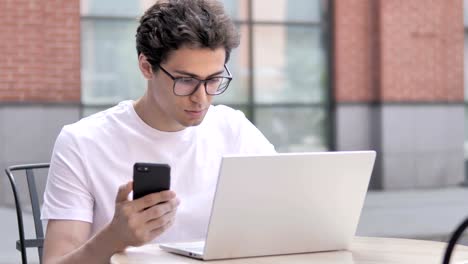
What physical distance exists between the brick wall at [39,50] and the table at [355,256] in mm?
8220

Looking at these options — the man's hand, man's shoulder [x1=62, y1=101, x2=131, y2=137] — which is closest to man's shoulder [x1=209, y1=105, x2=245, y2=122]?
man's shoulder [x1=62, y1=101, x2=131, y2=137]

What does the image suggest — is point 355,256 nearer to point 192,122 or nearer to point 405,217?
point 192,122

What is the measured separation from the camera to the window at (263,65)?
11.7 m

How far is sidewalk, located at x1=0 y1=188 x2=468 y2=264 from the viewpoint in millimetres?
8305

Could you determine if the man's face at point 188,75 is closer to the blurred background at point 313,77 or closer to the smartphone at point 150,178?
the smartphone at point 150,178

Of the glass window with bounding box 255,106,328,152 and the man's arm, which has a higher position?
the man's arm

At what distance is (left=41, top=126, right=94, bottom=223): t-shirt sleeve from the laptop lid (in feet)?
1.63

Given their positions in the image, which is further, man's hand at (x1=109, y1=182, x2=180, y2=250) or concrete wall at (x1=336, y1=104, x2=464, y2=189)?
concrete wall at (x1=336, y1=104, x2=464, y2=189)

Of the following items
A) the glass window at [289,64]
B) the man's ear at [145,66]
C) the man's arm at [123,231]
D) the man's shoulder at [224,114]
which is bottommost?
the glass window at [289,64]

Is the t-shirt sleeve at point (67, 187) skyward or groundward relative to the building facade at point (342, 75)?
skyward

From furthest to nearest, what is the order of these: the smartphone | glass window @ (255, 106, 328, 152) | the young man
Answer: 1. glass window @ (255, 106, 328, 152)
2. the young man
3. the smartphone

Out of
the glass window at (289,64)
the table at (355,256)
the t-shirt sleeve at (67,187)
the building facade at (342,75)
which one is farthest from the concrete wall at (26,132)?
the table at (355,256)

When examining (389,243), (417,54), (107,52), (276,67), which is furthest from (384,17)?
(389,243)

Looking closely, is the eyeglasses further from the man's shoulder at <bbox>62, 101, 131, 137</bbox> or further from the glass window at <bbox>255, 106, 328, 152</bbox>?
the glass window at <bbox>255, 106, 328, 152</bbox>
